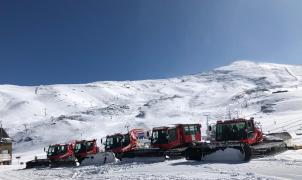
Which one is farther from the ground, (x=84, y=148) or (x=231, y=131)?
(x=231, y=131)

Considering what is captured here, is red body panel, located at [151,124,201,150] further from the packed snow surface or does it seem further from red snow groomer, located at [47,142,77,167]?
red snow groomer, located at [47,142,77,167]

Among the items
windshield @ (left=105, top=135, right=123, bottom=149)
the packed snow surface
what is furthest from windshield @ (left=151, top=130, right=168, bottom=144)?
windshield @ (left=105, top=135, right=123, bottom=149)

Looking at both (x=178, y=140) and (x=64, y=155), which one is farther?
(x=64, y=155)

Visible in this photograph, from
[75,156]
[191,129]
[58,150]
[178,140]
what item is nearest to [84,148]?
[75,156]

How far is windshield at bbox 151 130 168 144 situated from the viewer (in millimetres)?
31362

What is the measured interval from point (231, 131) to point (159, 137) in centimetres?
712

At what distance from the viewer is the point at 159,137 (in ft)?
104

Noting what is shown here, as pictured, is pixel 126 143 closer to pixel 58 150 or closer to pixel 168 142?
pixel 168 142

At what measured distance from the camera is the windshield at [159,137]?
31362 mm

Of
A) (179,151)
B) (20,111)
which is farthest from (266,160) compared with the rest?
(20,111)

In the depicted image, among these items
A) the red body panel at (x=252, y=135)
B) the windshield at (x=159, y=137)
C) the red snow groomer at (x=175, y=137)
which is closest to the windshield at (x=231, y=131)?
the red body panel at (x=252, y=135)

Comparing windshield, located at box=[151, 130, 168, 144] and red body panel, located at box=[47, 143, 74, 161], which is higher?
windshield, located at box=[151, 130, 168, 144]

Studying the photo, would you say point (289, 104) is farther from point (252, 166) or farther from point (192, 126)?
point (252, 166)

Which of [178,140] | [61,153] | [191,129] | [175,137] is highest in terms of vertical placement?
[191,129]
